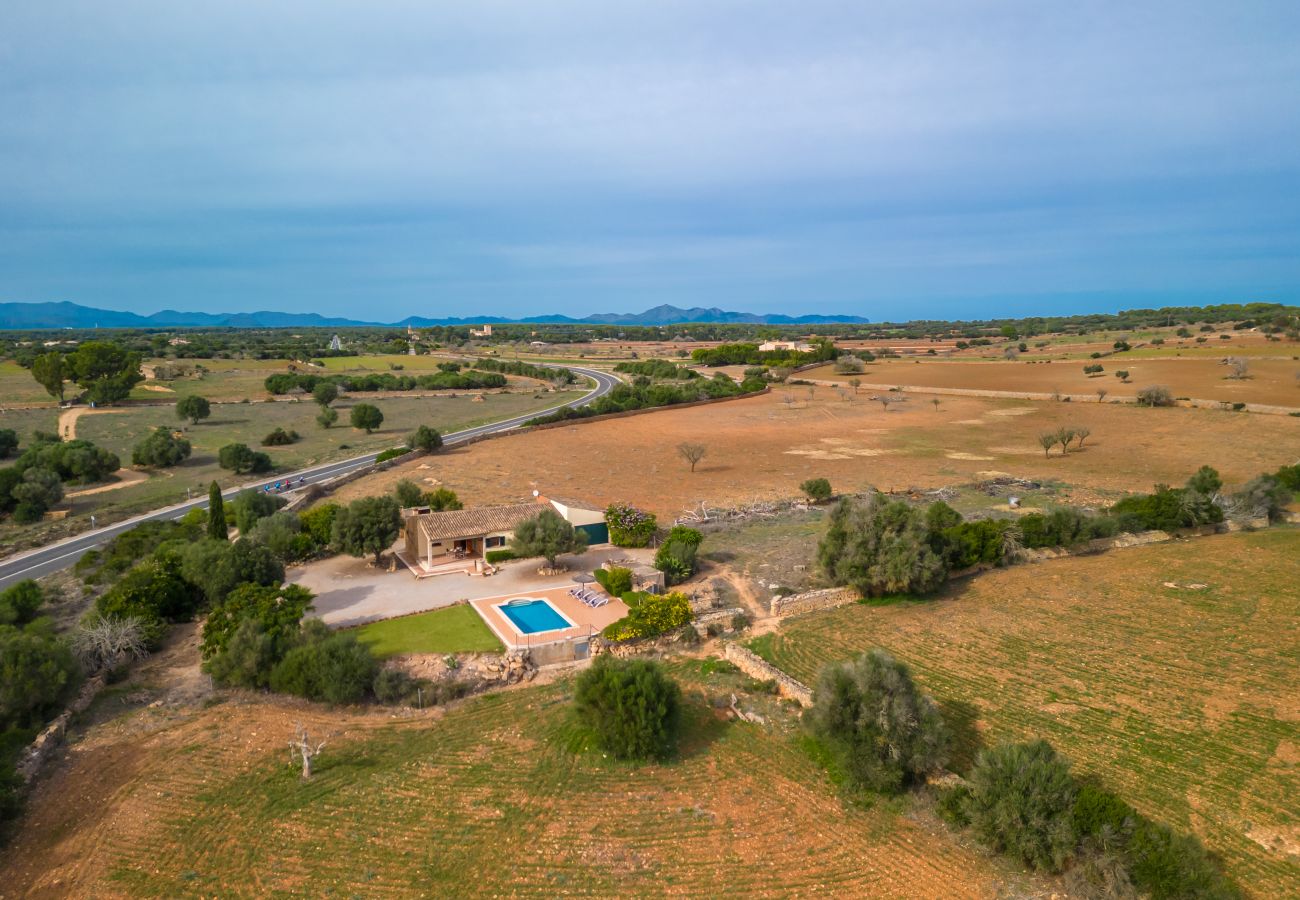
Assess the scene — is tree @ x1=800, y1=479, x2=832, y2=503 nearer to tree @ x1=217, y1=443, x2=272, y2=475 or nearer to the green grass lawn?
the green grass lawn

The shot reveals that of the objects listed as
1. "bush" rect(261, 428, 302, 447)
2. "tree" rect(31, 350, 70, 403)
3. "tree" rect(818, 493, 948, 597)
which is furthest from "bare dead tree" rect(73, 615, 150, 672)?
"tree" rect(31, 350, 70, 403)

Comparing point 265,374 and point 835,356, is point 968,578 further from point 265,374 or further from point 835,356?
point 265,374

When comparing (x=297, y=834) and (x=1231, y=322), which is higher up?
(x=1231, y=322)

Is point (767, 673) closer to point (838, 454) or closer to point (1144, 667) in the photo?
point (1144, 667)

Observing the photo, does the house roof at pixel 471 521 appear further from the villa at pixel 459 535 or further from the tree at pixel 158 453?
the tree at pixel 158 453

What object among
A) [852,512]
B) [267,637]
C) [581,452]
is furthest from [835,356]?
[267,637]

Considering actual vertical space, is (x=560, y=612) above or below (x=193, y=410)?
below

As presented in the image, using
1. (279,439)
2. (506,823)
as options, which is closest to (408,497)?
(506,823)
